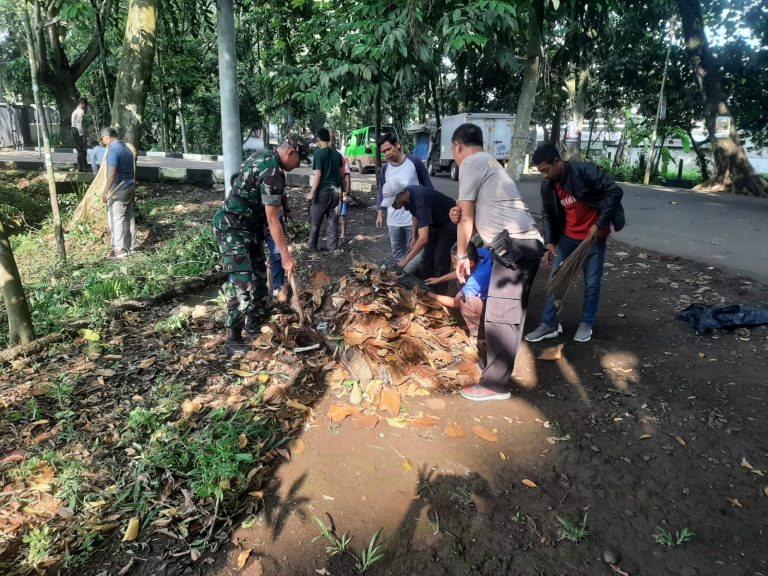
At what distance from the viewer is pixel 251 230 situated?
409 cm

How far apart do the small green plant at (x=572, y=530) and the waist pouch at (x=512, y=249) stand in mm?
1508

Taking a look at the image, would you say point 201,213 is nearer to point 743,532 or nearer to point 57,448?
point 57,448

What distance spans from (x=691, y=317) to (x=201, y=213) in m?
7.55

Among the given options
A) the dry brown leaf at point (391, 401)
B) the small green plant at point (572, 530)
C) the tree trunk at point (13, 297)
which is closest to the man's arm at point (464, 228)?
the dry brown leaf at point (391, 401)

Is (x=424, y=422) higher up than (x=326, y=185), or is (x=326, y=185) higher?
(x=326, y=185)

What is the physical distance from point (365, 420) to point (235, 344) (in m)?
1.44

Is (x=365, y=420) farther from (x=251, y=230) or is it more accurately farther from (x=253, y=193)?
(x=253, y=193)

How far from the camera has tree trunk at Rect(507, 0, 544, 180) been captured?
5.13m

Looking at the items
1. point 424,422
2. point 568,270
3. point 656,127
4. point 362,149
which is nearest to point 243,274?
Result: point 424,422

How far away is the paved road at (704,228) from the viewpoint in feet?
21.2

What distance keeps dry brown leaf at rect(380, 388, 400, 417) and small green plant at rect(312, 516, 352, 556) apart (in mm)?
1028

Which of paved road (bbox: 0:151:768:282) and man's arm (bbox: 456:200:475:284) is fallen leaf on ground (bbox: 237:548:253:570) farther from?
paved road (bbox: 0:151:768:282)

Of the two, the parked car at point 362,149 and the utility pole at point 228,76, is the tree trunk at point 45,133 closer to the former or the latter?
the utility pole at point 228,76

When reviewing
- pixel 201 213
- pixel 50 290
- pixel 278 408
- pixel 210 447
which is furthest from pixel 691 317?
pixel 201 213
